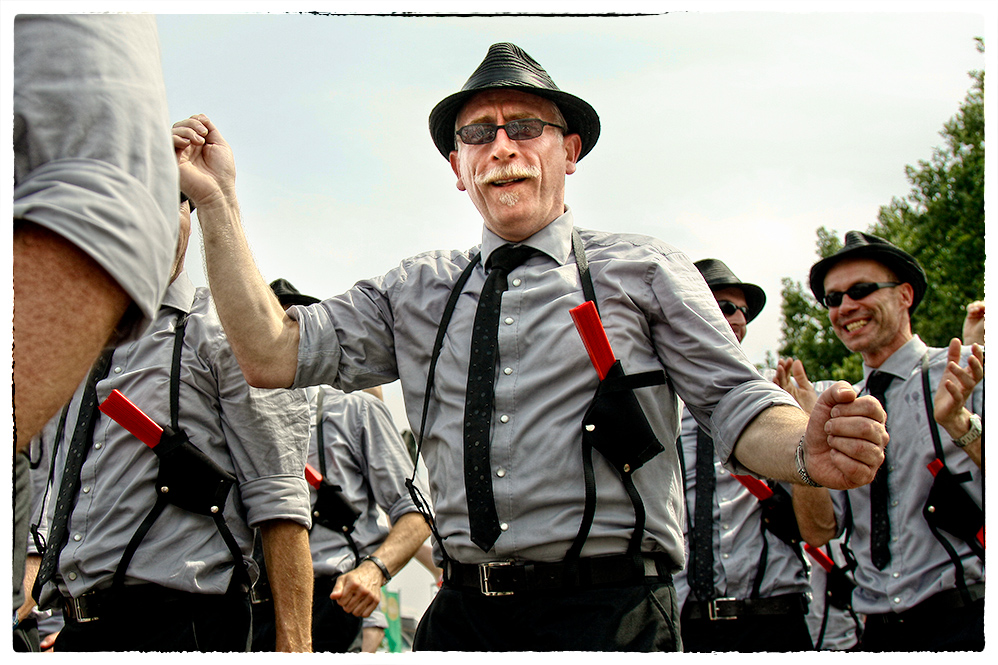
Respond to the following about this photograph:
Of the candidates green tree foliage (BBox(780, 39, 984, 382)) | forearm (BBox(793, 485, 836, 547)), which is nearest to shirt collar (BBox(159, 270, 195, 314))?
forearm (BBox(793, 485, 836, 547))

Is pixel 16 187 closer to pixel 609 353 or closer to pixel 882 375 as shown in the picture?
pixel 609 353

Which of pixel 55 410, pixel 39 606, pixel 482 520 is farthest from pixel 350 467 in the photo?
pixel 55 410

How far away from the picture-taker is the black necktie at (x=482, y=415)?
2.56 metres

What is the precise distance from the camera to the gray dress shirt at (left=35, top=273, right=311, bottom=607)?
3156mm

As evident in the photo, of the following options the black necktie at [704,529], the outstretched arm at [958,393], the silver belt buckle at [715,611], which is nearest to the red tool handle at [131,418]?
the outstretched arm at [958,393]

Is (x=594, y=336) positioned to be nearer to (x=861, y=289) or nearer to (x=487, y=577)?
(x=487, y=577)

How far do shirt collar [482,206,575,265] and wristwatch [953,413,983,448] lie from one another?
2.49m

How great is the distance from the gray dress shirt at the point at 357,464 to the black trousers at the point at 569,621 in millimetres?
3151

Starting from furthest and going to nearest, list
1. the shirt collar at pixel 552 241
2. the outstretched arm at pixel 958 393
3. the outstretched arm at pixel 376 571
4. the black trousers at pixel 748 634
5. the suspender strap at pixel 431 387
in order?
1. the black trousers at pixel 748 634
2. the outstretched arm at pixel 958 393
3. the outstretched arm at pixel 376 571
4. the shirt collar at pixel 552 241
5. the suspender strap at pixel 431 387

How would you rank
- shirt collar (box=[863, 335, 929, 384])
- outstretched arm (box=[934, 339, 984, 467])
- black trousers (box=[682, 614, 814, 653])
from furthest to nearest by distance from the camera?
black trousers (box=[682, 614, 814, 653]), shirt collar (box=[863, 335, 929, 384]), outstretched arm (box=[934, 339, 984, 467])

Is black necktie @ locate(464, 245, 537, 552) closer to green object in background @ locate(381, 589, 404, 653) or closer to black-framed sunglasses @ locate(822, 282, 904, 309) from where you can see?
black-framed sunglasses @ locate(822, 282, 904, 309)

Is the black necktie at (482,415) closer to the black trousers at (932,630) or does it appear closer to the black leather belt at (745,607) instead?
the black trousers at (932,630)

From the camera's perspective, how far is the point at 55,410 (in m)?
1.19

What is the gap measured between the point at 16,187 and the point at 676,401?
203 centimetres
